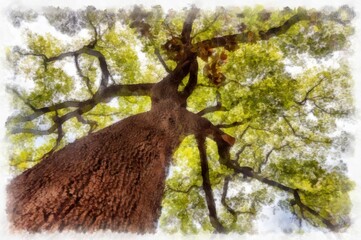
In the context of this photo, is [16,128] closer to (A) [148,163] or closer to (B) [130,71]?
(B) [130,71]

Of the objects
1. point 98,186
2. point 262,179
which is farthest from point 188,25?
point 98,186

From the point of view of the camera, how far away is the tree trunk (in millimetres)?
2609

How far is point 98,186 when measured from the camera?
3062 millimetres

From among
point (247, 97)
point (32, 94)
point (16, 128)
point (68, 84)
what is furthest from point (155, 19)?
point (16, 128)

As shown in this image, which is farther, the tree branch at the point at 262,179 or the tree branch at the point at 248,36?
the tree branch at the point at 262,179

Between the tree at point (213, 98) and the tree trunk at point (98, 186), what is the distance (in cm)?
55

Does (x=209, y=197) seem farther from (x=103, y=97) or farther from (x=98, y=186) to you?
(x=98, y=186)

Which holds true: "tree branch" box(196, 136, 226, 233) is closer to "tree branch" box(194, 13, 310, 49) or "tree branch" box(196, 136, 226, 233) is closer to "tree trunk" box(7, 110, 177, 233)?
"tree branch" box(194, 13, 310, 49)

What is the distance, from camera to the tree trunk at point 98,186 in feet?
8.56

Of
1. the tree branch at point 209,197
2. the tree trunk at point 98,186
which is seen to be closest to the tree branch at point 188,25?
the tree branch at point 209,197

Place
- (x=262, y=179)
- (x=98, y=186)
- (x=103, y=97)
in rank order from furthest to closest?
1. (x=262, y=179)
2. (x=103, y=97)
3. (x=98, y=186)

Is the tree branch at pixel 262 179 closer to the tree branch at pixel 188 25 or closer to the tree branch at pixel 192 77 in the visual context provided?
the tree branch at pixel 192 77

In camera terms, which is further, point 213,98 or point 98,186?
point 213,98

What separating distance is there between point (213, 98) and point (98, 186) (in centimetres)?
617
